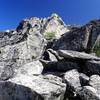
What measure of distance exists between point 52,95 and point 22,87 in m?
2.96

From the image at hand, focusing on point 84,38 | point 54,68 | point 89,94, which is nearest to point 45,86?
point 89,94

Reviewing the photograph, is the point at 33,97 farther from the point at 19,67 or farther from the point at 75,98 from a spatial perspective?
the point at 19,67

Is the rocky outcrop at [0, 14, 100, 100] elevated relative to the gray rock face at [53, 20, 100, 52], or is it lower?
lower

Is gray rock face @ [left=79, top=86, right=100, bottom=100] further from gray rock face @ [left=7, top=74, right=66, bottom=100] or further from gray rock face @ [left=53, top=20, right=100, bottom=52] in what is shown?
gray rock face @ [left=53, top=20, right=100, bottom=52]

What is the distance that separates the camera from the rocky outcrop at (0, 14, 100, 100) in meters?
22.8

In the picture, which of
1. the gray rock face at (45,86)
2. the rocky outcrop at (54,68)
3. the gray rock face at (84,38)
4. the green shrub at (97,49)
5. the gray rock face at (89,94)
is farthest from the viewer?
the gray rock face at (84,38)

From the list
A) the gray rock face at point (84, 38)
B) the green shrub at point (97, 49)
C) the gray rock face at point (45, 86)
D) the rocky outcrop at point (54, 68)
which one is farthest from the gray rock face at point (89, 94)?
the gray rock face at point (84, 38)

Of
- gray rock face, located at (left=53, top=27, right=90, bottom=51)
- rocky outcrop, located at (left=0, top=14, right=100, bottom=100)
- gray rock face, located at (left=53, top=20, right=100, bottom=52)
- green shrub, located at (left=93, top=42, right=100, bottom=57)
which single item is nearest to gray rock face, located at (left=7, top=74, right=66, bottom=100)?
rocky outcrop, located at (left=0, top=14, right=100, bottom=100)

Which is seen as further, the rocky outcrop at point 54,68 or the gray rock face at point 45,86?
the rocky outcrop at point 54,68

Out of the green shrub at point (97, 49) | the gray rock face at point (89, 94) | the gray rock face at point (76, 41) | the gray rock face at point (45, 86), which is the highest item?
the gray rock face at point (76, 41)

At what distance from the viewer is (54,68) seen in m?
31.8

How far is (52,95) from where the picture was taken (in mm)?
22078

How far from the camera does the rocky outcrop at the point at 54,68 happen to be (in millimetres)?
22781

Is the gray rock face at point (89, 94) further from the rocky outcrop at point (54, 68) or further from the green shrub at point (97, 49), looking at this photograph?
the green shrub at point (97, 49)
